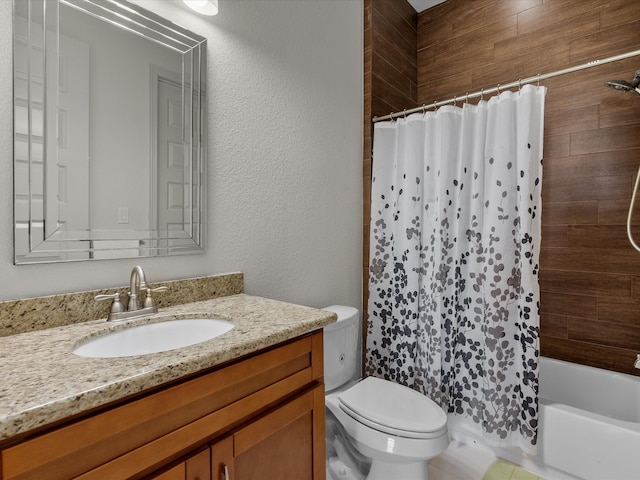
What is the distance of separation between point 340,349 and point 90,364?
1.16 metres

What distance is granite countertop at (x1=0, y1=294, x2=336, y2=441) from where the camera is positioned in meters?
0.55

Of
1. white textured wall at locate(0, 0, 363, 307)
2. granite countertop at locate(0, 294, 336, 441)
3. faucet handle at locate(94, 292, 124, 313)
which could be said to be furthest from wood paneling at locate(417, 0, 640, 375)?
faucet handle at locate(94, 292, 124, 313)

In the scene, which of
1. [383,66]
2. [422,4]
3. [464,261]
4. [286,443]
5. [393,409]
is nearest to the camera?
[286,443]

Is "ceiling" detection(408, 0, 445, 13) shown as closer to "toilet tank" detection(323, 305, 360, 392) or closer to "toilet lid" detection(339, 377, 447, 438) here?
"toilet tank" detection(323, 305, 360, 392)

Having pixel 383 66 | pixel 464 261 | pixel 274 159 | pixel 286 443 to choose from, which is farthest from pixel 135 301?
pixel 383 66

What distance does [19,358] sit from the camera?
753mm

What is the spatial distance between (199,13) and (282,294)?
1.24m

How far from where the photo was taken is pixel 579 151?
2.01 metres

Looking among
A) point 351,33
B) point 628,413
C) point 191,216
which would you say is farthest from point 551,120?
point 191,216

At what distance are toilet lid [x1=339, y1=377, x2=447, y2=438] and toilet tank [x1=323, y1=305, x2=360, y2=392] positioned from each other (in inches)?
4.6

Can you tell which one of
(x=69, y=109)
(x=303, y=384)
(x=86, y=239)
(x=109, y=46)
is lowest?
(x=303, y=384)

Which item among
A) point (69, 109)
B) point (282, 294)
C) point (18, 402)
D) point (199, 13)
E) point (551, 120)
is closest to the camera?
point (18, 402)

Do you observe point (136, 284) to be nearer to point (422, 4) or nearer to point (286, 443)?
point (286, 443)

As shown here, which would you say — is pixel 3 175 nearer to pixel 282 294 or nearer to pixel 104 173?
pixel 104 173
